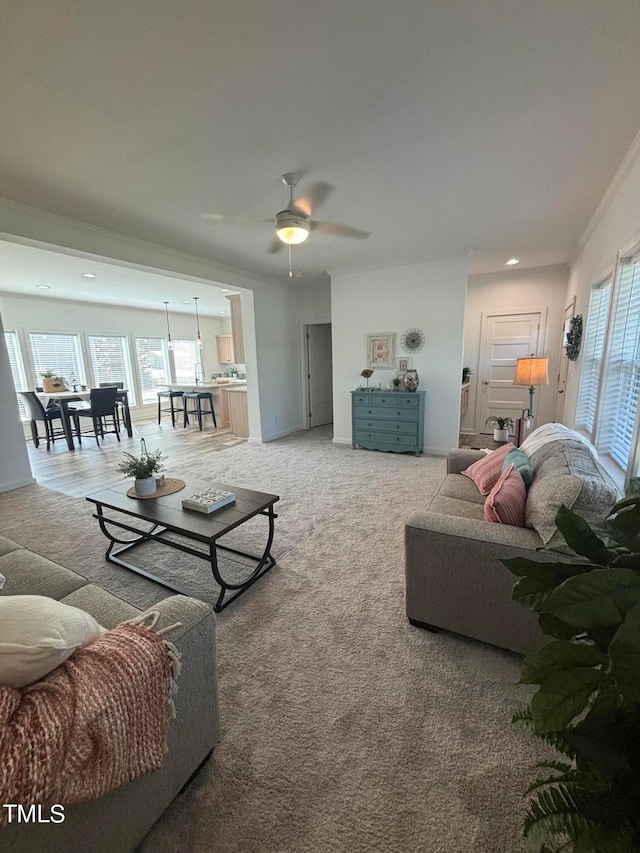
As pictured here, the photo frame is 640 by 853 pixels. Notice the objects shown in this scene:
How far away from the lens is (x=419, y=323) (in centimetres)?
487

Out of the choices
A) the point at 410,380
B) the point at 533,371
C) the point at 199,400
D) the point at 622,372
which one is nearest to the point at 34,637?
the point at 622,372

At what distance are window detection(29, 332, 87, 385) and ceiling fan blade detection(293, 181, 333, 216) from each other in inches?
250

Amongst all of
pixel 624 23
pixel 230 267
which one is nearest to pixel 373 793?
pixel 624 23

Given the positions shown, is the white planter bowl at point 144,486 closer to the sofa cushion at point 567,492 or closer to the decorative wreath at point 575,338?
the sofa cushion at point 567,492

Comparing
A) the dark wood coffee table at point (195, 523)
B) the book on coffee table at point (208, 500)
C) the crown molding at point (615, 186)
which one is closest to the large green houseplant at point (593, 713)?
the dark wood coffee table at point (195, 523)

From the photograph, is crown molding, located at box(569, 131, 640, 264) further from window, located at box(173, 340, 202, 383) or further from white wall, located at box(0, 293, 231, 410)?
window, located at box(173, 340, 202, 383)

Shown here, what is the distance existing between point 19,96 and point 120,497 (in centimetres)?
221

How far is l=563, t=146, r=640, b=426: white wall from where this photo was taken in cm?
225

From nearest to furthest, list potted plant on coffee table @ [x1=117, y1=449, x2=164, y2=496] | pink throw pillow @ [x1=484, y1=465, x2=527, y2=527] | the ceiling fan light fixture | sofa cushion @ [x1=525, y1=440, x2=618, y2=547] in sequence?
1. sofa cushion @ [x1=525, y1=440, x2=618, y2=547]
2. pink throw pillow @ [x1=484, y1=465, x2=527, y2=527]
3. potted plant on coffee table @ [x1=117, y1=449, x2=164, y2=496]
4. the ceiling fan light fixture

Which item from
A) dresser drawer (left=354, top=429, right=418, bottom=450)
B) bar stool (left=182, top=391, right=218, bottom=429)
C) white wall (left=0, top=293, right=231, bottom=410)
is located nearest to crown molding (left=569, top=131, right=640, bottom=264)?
dresser drawer (left=354, top=429, right=418, bottom=450)

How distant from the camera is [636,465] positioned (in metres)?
2.00

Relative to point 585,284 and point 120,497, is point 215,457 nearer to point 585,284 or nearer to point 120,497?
point 120,497

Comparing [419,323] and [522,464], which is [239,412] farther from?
[522,464]

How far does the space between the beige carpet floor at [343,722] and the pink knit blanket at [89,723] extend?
503 millimetres
